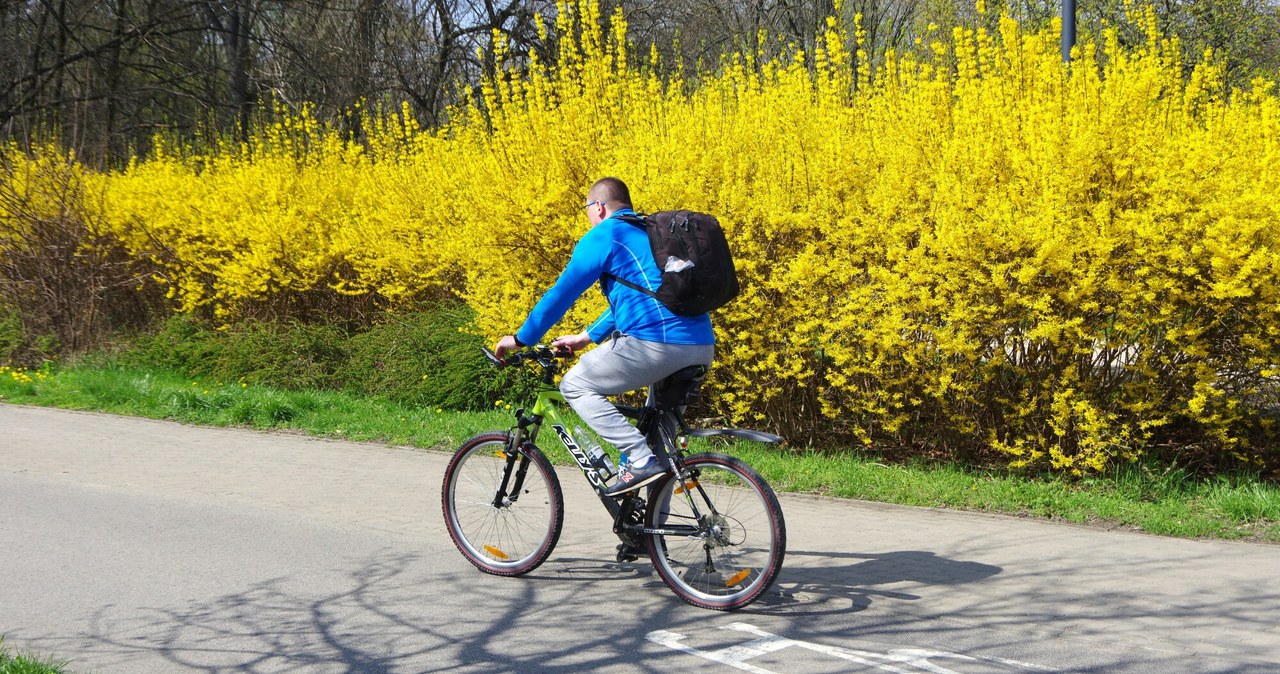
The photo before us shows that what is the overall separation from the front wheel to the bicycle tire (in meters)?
0.62

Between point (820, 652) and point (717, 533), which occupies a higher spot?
point (717, 533)

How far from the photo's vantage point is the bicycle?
487cm

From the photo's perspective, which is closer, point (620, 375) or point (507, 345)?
point (620, 375)

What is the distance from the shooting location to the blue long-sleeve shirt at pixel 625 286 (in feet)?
16.3

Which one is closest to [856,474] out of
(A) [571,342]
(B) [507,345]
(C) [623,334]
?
(A) [571,342]

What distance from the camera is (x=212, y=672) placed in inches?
171

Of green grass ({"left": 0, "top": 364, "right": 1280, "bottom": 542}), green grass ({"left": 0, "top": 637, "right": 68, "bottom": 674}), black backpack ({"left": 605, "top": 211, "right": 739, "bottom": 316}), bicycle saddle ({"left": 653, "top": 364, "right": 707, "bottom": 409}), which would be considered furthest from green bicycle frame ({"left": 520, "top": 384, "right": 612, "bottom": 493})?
green grass ({"left": 0, "top": 364, "right": 1280, "bottom": 542})

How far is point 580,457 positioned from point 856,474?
9.27 feet

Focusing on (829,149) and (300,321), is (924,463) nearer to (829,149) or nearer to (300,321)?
(829,149)

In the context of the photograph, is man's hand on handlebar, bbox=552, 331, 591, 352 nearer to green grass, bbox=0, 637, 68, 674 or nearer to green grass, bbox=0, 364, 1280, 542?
green grass, bbox=0, 637, 68, 674

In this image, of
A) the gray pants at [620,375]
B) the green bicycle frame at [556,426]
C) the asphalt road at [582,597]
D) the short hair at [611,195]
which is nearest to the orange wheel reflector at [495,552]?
the asphalt road at [582,597]

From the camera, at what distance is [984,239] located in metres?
7.15

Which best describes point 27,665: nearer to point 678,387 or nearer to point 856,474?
point 678,387

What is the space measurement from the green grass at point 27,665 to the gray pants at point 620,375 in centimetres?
219
